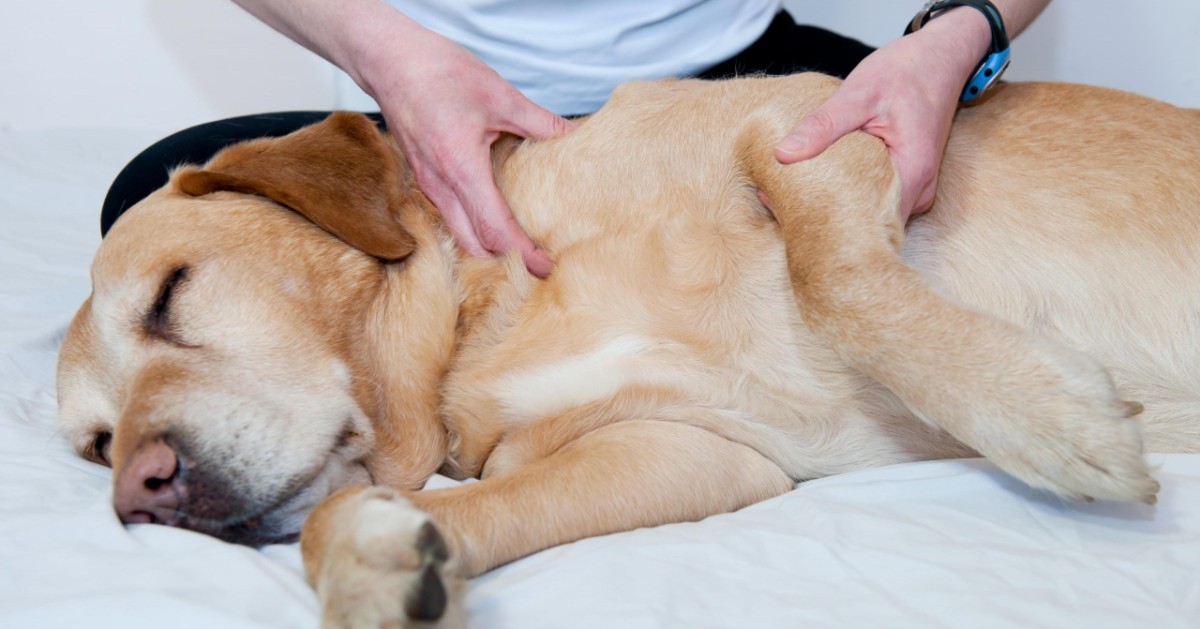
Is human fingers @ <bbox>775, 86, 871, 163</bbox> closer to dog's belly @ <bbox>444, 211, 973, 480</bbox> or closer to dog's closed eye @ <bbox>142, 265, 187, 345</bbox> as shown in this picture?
dog's belly @ <bbox>444, 211, 973, 480</bbox>

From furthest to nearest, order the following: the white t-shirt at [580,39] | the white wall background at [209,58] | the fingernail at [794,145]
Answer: the white wall background at [209,58] → the white t-shirt at [580,39] → the fingernail at [794,145]

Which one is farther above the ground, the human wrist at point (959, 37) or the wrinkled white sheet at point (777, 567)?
the human wrist at point (959, 37)

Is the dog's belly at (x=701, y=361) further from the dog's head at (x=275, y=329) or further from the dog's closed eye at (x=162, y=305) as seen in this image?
the dog's closed eye at (x=162, y=305)

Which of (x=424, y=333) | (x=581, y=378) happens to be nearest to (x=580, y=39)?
(x=424, y=333)

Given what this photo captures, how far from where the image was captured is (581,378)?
1907 millimetres

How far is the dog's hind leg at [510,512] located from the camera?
1.23m

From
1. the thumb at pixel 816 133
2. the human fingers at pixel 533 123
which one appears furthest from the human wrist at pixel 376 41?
the thumb at pixel 816 133

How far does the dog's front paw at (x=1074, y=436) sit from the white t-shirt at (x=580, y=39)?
1.80 metres

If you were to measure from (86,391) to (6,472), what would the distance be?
291 millimetres

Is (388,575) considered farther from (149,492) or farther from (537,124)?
(537,124)

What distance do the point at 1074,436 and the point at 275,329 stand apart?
158cm

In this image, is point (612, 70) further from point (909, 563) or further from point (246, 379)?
point (909, 563)

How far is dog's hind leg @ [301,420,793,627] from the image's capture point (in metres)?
1.23

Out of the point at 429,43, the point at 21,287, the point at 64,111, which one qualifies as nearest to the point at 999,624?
the point at 429,43
